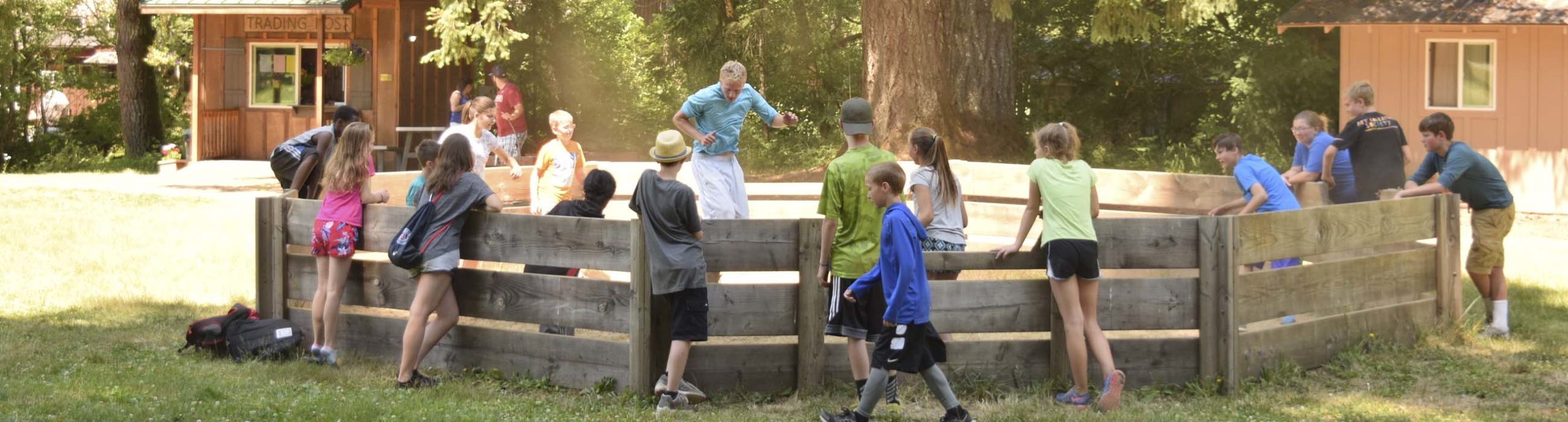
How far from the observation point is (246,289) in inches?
447

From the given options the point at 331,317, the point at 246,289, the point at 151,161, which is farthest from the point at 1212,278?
the point at 151,161

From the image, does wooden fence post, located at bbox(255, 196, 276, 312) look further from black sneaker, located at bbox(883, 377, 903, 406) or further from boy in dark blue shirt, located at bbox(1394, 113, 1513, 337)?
boy in dark blue shirt, located at bbox(1394, 113, 1513, 337)

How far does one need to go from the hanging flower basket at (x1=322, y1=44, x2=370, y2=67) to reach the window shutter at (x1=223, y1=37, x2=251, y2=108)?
7.82 ft

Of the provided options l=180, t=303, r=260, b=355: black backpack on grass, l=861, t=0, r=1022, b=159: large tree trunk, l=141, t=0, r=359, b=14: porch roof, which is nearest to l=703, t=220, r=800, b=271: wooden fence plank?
l=180, t=303, r=260, b=355: black backpack on grass

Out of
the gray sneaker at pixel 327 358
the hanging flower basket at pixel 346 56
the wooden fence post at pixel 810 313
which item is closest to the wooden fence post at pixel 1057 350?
the wooden fence post at pixel 810 313

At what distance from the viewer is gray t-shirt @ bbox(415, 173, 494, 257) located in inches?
291

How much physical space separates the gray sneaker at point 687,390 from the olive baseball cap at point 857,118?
1.54 metres

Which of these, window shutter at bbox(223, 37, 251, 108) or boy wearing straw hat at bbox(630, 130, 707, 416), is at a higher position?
window shutter at bbox(223, 37, 251, 108)

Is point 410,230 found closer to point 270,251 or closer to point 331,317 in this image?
point 331,317

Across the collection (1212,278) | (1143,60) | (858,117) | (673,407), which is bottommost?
(673,407)

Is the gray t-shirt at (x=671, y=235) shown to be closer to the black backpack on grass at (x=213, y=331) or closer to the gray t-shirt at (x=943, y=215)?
the gray t-shirt at (x=943, y=215)

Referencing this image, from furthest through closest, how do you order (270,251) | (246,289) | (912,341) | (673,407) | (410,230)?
(246,289)
(270,251)
(410,230)
(673,407)
(912,341)

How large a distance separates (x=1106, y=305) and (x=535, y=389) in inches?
112

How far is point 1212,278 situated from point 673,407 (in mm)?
2690
